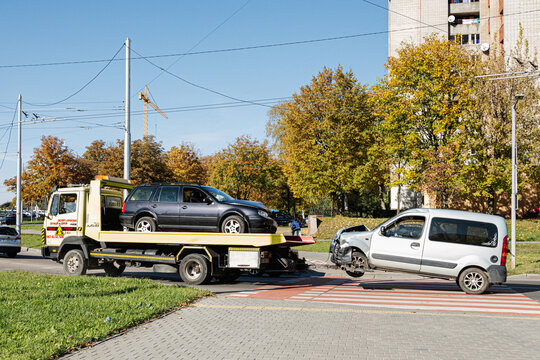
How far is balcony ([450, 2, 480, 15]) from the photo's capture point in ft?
192

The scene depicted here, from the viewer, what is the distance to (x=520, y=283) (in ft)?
48.2

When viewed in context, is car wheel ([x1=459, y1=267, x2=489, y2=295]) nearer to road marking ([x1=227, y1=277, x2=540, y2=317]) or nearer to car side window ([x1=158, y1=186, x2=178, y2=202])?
road marking ([x1=227, y1=277, x2=540, y2=317])

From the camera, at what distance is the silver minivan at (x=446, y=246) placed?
11.8m

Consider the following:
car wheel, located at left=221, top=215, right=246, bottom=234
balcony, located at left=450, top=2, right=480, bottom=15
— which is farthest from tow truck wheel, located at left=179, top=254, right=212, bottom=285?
balcony, located at left=450, top=2, right=480, bottom=15

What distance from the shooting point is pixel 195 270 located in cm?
1323

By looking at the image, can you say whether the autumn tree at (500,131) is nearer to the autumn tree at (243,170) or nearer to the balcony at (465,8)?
the autumn tree at (243,170)

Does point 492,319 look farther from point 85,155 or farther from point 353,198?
point 85,155

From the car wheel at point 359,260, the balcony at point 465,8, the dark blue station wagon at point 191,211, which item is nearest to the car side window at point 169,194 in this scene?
the dark blue station wagon at point 191,211

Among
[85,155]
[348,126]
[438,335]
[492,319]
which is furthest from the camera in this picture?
[85,155]

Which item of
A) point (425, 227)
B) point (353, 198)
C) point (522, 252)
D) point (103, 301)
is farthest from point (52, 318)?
point (353, 198)

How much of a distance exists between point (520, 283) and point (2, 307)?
13.6 meters

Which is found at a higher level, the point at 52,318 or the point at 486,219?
the point at 486,219

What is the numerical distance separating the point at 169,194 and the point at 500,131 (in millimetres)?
26345

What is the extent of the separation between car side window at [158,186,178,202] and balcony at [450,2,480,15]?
2193 inches
